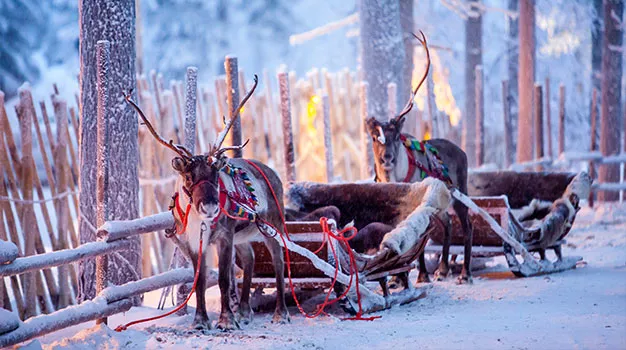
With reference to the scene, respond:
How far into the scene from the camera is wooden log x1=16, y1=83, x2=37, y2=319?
7.77m

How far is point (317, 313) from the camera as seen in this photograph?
6.70 meters

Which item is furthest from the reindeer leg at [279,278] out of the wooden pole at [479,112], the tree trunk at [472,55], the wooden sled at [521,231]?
the tree trunk at [472,55]

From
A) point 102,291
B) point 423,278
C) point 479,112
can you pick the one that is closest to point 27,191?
point 102,291

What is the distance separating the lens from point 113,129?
6.88 metres

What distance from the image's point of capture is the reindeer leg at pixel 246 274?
6.64 m

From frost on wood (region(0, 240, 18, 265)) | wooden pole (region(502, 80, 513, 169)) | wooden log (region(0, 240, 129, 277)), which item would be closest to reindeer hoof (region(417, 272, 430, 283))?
wooden log (region(0, 240, 129, 277))

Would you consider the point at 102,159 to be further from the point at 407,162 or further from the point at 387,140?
the point at 407,162

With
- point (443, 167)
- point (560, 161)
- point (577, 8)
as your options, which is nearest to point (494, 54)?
point (577, 8)

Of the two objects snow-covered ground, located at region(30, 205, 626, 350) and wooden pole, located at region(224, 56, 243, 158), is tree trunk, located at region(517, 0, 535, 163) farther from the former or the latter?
wooden pole, located at region(224, 56, 243, 158)

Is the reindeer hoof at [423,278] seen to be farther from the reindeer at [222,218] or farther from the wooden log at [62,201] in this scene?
the wooden log at [62,201]

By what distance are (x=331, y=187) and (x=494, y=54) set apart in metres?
28.2

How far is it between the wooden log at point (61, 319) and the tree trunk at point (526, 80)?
13.0 metres

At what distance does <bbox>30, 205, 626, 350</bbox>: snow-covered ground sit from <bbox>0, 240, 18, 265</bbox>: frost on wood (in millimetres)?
589

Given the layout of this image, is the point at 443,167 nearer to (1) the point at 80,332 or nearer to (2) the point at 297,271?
(2) the point at 297,271
